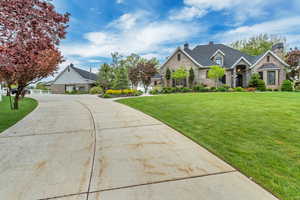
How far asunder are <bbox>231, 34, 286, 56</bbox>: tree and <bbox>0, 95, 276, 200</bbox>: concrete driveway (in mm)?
39795

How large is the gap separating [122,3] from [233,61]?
18403 millimetres

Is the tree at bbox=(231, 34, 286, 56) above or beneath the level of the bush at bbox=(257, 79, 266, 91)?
above

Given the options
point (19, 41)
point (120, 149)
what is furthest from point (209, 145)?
point (19, 41)

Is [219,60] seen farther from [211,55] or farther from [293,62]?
[293,62]

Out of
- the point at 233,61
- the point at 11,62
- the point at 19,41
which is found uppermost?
the point at 233,61

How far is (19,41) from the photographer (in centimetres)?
363

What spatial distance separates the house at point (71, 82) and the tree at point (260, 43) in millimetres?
35909

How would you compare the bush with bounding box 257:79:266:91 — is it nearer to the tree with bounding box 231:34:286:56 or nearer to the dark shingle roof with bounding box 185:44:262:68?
the dark shingle roof with bounding box 185:44:262:68

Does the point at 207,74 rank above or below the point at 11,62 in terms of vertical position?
above

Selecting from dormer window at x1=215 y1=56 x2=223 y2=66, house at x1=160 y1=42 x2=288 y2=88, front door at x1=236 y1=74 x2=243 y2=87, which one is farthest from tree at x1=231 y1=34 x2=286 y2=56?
dormer window at x1=215 y1=56 x2=223 y2=66

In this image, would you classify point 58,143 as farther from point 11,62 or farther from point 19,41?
point 19,41

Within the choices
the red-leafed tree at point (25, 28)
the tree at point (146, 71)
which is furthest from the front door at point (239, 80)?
the red-leafed tree at point (25, 28)

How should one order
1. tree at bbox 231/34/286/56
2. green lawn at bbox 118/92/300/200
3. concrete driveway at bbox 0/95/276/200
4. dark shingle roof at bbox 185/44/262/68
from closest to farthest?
1. concrete driveway at bbox 0/95/276/200
2. green lawn at bbox 118/92/300/200
3. dark shingle roof at bbox 185/44/262/68
4. tree at bbox 231/34/286/56

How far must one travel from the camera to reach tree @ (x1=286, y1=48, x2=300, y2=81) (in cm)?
2323
